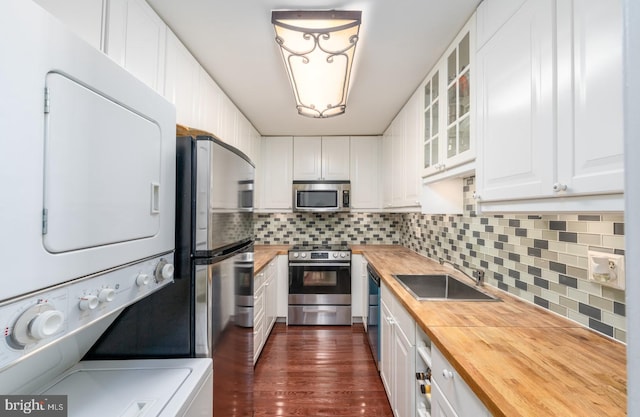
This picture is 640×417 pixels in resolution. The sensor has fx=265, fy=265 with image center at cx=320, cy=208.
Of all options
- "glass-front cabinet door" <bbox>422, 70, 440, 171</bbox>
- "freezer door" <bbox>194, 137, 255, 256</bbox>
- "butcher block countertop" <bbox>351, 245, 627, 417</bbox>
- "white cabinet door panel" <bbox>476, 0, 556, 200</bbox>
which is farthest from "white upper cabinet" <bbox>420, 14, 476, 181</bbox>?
"freezer door" <bbox>194, 137, 255, 256</bbox>

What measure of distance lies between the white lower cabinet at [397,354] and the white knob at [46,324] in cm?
128

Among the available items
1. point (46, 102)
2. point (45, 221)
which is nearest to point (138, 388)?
point (45, 221)

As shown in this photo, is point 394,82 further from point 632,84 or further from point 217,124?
point 632,84

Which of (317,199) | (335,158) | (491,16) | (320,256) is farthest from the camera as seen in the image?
(335,158)

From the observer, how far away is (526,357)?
82cm

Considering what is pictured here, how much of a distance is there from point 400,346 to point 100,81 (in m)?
1.69

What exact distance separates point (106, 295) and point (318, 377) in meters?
1.96

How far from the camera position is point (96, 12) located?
38.7 inches

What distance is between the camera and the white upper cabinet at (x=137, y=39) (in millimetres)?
1060

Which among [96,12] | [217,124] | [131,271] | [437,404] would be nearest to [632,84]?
[131,271]

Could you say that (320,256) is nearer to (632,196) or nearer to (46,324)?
(46,324)

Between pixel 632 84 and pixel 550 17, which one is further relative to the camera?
pixel 550 17

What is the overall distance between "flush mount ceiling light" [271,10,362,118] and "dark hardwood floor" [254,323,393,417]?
219cm

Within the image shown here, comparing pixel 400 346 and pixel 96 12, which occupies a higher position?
pixel 96 12
